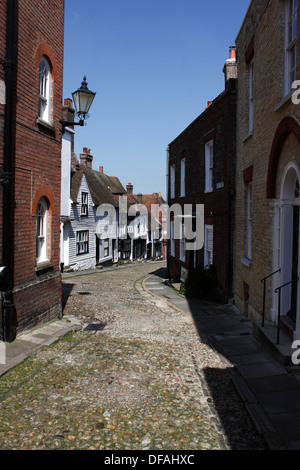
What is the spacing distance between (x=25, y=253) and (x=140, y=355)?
3364mm

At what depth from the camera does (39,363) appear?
716 centimetres

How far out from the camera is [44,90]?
9961mm

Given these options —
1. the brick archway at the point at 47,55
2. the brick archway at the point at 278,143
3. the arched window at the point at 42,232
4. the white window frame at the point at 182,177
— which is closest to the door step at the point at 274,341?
the brick archway at the point at 278,143

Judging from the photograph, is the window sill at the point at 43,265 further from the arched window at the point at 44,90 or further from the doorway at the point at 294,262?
the doorway at the point at 294,262

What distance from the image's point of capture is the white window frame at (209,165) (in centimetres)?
1567

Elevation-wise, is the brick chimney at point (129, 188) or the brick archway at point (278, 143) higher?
the brick chimney at point (129, 188)

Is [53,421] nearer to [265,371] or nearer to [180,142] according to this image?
[265,371]

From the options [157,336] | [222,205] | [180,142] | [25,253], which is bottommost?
[157,336]

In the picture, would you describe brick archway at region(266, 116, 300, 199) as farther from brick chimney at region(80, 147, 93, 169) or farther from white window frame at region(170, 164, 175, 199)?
brick chimney at region(80, 147, 93, 169)

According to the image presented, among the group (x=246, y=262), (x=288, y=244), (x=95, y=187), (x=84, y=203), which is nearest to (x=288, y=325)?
(x=288, y=244)

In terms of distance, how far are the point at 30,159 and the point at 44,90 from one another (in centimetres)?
214

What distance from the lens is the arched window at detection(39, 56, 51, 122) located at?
978 cm

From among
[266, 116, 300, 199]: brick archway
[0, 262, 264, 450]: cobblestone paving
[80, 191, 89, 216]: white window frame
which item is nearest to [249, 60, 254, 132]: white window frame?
[266, 116, 300, 199]: brick archway
